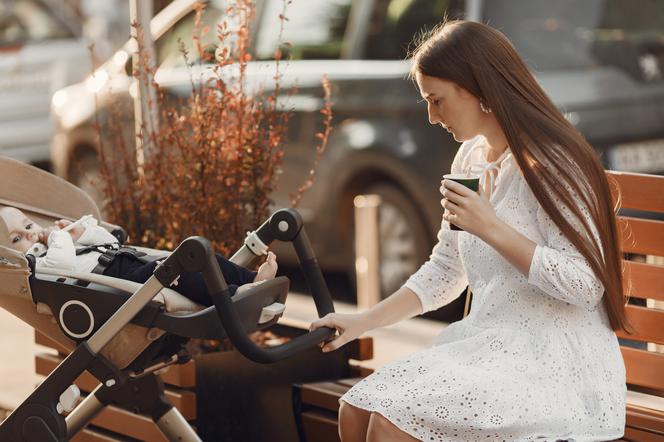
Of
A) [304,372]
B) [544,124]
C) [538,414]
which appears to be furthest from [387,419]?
[304,372]

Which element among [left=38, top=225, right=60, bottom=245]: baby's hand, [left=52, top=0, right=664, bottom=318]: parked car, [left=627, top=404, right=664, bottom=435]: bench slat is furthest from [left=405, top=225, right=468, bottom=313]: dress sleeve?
[left=52, top=0, right=664, bottom=318]: parked car

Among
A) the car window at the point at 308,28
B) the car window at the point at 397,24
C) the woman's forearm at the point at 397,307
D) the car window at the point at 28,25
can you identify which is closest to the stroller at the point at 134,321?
the woman's forearm at the point at 397,307

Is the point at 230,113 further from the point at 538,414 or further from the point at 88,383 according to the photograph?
the point at 538,414

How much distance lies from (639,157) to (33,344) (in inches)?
123

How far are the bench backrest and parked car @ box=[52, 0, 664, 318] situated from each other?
2730 millimetres

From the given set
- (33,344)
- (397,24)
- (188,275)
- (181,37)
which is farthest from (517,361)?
(181,37)

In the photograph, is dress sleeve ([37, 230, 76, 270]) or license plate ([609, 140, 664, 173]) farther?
license plate ([609, 140, 664, 173])

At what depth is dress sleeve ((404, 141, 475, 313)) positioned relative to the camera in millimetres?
3643

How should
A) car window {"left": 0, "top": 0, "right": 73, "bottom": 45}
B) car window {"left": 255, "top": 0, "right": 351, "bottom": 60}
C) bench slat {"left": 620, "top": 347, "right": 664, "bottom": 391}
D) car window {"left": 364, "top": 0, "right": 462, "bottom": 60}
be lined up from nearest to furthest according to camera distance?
bench slat {"left": 620, "top": 347, "right": 664, "bottom": 391} → car window {"left": 364, "top": 0, "right": 462, "bottom": 60} → car window {"left": 255, "top": 0, "right": 351, "bottom": 60} → car window {"left": 0, "top": 0, "right": 73, "bottom": 45}

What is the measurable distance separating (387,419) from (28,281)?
975 mm

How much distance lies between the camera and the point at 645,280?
12.4 feet

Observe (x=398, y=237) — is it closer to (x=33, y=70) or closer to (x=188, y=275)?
(x=188, y=275)

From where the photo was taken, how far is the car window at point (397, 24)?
6.99m

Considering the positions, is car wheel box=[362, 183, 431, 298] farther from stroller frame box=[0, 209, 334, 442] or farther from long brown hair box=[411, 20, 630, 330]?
long brown hair box=[411, 20, 630, 330]
